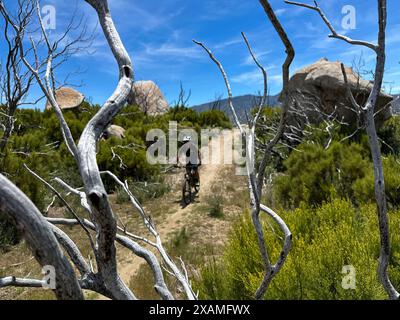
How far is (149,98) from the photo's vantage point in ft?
83.1

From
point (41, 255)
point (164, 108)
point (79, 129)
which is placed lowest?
point (41, 255)

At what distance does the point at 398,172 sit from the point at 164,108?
21978 mm

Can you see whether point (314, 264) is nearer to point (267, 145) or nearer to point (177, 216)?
point (267, 145)

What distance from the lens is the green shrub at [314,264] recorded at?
8.30ft

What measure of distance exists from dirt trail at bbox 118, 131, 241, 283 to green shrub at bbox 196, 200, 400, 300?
88.0 inches

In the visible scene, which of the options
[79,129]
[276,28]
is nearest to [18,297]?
[276,28]

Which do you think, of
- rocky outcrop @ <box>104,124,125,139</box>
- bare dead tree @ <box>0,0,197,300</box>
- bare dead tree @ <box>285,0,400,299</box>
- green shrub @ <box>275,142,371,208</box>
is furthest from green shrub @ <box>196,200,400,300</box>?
rocky outcrop @ <box>104,124,125,139</box>

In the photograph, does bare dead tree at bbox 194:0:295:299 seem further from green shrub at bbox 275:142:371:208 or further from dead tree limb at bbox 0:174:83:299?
green shrub at bbox 275:142:371:208

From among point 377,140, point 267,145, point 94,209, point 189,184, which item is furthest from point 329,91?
point 94,209

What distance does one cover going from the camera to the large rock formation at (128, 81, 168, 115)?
2434 cm

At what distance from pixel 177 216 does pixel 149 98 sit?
60.8ft

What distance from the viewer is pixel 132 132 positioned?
1433 cm

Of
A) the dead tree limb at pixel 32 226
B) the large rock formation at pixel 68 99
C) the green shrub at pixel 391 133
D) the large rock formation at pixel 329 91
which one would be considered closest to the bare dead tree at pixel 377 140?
the dead tree limb at pixel 32 226
